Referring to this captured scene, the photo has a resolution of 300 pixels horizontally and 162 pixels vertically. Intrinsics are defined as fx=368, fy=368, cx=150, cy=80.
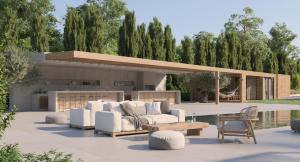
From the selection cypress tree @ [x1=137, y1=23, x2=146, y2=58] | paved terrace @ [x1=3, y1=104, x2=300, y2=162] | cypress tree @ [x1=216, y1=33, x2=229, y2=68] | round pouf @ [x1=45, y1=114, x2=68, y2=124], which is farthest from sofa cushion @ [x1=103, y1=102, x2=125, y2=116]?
cypress tree @ [x1=216, y1=33, x2=229, y2=68]

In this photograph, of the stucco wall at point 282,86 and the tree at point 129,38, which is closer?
the tree at point 129,38

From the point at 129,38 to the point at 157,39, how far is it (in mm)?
3461

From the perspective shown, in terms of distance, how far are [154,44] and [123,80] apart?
708 cm

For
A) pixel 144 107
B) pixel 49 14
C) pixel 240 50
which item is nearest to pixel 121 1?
pixel 49 14

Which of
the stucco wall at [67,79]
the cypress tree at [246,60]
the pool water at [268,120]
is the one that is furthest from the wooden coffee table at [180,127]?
the cypress tree at [246,60]

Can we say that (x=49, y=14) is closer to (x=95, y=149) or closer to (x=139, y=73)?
(x=139, y=73)

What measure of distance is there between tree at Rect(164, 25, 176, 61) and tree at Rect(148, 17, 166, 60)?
0.60m

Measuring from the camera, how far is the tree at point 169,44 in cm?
3325

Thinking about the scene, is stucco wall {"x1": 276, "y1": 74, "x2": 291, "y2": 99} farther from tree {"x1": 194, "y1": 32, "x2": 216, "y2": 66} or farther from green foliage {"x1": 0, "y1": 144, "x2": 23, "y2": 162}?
green foliage {"x1": 0, "y1": 144, "x2": 23, "y2": 162}

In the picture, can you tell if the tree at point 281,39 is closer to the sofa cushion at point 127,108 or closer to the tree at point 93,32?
the tree at point 93,32

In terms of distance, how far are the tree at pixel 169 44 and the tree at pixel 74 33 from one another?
8961 millimetres

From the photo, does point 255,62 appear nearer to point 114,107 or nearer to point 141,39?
point 141,39

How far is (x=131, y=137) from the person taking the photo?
31.0ft

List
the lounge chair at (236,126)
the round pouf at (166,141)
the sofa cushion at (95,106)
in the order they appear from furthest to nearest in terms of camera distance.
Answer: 1. the sofa cushion at (95,106)
2. the lounge chair at (236,126)
3. the round pouf at (166,141)
